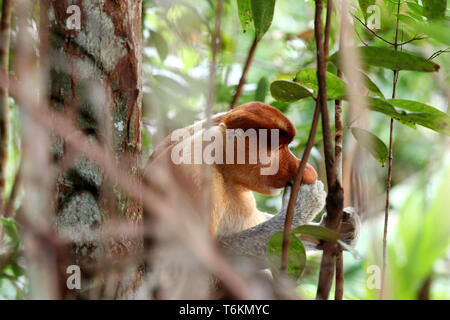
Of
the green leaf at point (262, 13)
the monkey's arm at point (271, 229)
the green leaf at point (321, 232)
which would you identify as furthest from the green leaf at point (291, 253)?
the monkey's arm at point (271, 229)

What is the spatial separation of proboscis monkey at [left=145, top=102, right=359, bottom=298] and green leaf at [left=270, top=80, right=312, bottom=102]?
1.42 ft

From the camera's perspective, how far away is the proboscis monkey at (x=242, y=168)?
5.54ft

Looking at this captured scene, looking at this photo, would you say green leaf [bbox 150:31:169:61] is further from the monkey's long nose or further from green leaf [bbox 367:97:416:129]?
green leaf [bbox 367:97:416:129]

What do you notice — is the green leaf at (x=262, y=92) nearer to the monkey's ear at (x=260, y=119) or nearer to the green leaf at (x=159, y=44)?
the monkey's ear at (x=260, y=119)

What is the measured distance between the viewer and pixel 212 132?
5.59 feet

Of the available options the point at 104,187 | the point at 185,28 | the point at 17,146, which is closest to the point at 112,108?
the point at 104,187

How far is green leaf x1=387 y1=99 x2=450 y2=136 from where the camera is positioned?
3.41 feet

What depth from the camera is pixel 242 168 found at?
188cm

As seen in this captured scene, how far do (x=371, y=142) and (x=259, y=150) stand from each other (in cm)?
68

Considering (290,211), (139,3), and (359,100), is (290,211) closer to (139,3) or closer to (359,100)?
(359,100)

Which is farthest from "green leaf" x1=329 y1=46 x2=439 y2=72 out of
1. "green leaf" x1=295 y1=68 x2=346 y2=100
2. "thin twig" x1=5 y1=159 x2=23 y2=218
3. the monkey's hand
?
"thin twig" x1=5 y1=159 x2=23 y2=218

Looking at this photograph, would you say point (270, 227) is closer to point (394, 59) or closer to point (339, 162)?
point (339, 162)

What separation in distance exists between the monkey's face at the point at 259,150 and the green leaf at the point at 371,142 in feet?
1.59
